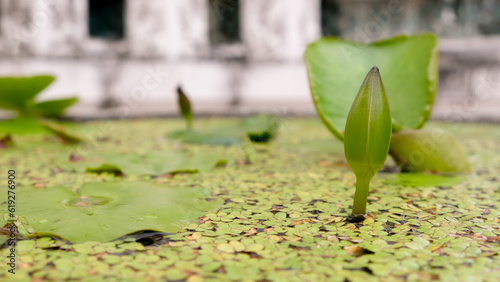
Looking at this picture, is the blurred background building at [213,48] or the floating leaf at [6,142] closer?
the floating leaf at [6,142]

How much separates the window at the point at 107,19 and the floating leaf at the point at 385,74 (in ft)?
6.85

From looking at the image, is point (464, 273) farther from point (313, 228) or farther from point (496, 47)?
point (496, 47)

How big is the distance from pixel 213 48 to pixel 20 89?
170 centimetres

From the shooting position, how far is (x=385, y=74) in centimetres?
144

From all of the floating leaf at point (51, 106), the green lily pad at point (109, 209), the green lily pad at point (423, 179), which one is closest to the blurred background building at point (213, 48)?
the floating leaf at point (51, 106)

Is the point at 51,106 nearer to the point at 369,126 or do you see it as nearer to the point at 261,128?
the point at 261,128

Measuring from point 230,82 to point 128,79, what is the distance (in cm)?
65

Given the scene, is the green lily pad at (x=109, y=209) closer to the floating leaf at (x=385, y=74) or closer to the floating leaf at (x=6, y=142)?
the floating leaf at (x=385, y=74)

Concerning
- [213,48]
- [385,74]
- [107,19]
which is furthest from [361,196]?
[107,19]

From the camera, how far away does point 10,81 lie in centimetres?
176

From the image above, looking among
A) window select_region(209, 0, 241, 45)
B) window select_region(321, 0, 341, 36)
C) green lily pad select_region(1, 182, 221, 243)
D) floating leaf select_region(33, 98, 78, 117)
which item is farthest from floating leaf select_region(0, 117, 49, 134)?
window select_region(321, 0, 341, 36)

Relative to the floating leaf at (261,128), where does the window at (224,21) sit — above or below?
above

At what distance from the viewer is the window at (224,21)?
11.3 feet

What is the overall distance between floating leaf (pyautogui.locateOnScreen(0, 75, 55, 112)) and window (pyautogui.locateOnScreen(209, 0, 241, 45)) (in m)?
1.73
